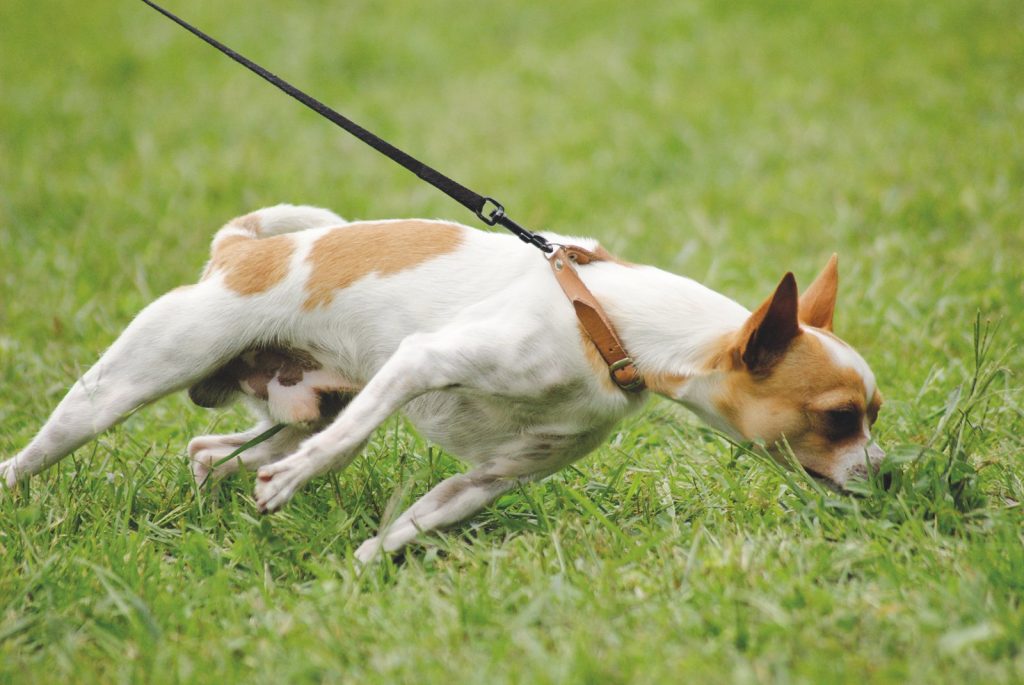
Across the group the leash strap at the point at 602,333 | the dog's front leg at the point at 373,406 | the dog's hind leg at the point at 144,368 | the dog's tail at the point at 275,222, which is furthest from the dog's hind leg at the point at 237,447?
the leash strap at the point at 602,333

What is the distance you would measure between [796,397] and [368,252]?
1.38m

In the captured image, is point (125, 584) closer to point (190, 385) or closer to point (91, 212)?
point (190, 385)

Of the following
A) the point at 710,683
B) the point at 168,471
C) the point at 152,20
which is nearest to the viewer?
the point at 710,683

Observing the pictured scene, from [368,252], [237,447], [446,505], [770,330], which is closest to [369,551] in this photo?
[446,505]

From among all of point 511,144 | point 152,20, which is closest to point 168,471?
point 511,144

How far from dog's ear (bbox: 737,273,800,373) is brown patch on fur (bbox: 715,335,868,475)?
3cm

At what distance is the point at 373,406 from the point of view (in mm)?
2875

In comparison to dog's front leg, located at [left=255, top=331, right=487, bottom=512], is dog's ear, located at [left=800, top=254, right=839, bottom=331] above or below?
above

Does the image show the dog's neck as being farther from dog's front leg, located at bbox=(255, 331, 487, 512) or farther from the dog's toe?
the dog's toe

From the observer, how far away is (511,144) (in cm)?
789

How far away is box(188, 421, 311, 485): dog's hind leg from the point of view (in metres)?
3.60

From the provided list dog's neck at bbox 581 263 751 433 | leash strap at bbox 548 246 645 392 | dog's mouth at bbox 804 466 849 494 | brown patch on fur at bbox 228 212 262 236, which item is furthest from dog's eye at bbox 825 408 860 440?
brown patch on fur at bbox 228 212 262 236

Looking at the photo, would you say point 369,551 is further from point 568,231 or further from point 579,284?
point 568,231

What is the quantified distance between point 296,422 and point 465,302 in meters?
0.68
